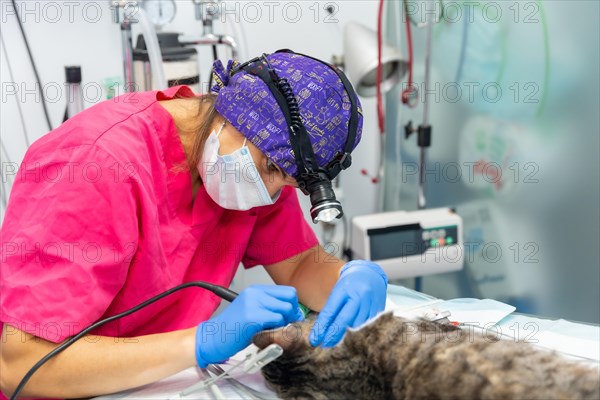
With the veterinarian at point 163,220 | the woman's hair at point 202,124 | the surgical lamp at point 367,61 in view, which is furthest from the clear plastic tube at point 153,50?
the surgical lamp at point 367,61

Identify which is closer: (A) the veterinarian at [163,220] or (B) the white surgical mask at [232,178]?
(A) the veterinarian at [163,220]

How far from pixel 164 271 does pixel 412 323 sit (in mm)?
506

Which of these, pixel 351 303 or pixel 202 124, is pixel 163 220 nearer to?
pixel 202 124

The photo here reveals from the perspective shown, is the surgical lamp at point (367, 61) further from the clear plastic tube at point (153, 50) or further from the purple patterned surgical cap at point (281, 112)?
the purple patterned surgical cap at point (281, 112)

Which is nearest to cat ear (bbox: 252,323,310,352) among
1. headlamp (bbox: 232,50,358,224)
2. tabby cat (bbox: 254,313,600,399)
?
tabby cat (bbox: 254,313,600,399)

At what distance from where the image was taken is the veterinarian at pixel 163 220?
1.02 m

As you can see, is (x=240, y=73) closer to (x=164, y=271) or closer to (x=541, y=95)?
(x=164, y=271)

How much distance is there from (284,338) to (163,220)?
1.21 feet

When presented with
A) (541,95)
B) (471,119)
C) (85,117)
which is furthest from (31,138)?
(541,95)

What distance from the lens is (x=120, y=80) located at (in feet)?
6.86

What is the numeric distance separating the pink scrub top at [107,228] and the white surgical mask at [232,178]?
0.06 meters

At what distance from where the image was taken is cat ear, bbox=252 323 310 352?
1.09 metres

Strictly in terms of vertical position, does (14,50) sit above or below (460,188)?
above

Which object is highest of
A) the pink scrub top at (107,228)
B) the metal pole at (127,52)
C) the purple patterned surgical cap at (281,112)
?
the metal pole at (127,52)
